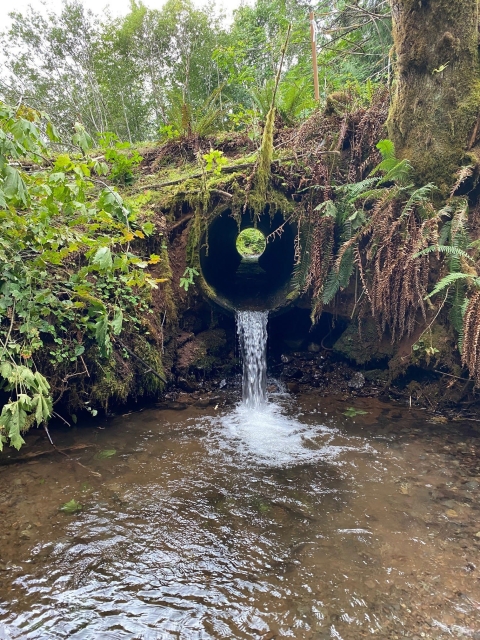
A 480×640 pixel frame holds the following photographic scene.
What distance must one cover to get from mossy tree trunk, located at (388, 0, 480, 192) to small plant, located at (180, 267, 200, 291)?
328cm

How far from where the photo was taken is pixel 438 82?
4.90 meters

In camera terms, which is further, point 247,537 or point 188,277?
point 188,277

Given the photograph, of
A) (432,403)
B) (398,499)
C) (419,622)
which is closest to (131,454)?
(398,499)

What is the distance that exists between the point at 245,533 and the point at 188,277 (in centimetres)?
384

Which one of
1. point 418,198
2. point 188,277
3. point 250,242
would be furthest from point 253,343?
point 250,242

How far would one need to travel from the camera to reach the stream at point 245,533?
2219 mm

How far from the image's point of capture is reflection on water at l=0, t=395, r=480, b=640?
2.22m

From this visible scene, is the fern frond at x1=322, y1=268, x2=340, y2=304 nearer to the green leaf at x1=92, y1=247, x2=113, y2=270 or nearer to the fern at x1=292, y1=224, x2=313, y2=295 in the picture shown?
the fern at x1=292, y1=224, x2=313, y2=295

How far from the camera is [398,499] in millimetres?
3262

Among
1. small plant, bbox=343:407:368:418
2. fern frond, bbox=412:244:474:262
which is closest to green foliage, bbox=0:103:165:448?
fern frond, bbox=412:244:474:262

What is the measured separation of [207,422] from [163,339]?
145cm

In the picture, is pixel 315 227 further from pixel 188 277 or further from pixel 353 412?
pixel 353 412

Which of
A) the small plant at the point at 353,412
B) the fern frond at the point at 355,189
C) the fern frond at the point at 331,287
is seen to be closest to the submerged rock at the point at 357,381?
the small plant at the point at 353,412

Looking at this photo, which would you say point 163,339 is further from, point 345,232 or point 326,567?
point 326,567
